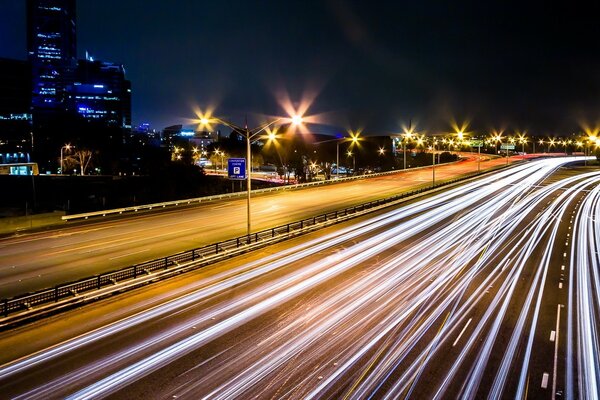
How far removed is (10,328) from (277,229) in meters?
19.0

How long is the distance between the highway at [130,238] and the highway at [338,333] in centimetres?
547

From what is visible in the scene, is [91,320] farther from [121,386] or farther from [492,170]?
[492,170]

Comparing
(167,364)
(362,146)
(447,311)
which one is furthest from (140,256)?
(362,146)

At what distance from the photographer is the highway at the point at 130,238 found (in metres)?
23.0

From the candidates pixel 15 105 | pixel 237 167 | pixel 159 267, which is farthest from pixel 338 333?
pixel 15 105

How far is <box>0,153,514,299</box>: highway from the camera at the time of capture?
23.0 m

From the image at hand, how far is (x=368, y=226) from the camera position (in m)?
36.3

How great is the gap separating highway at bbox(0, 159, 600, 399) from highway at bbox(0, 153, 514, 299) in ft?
18.0

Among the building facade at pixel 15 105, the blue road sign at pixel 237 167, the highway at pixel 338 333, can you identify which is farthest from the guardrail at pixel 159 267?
the building facade at pixel 15 105

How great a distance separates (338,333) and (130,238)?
70.0 feet

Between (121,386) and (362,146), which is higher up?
(362,146)

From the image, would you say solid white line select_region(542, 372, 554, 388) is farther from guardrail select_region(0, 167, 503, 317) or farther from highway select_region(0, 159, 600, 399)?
guardrail select_region(0, 167, 503, 317)

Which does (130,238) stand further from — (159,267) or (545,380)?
(545,380)

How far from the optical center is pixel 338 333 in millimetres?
14453
